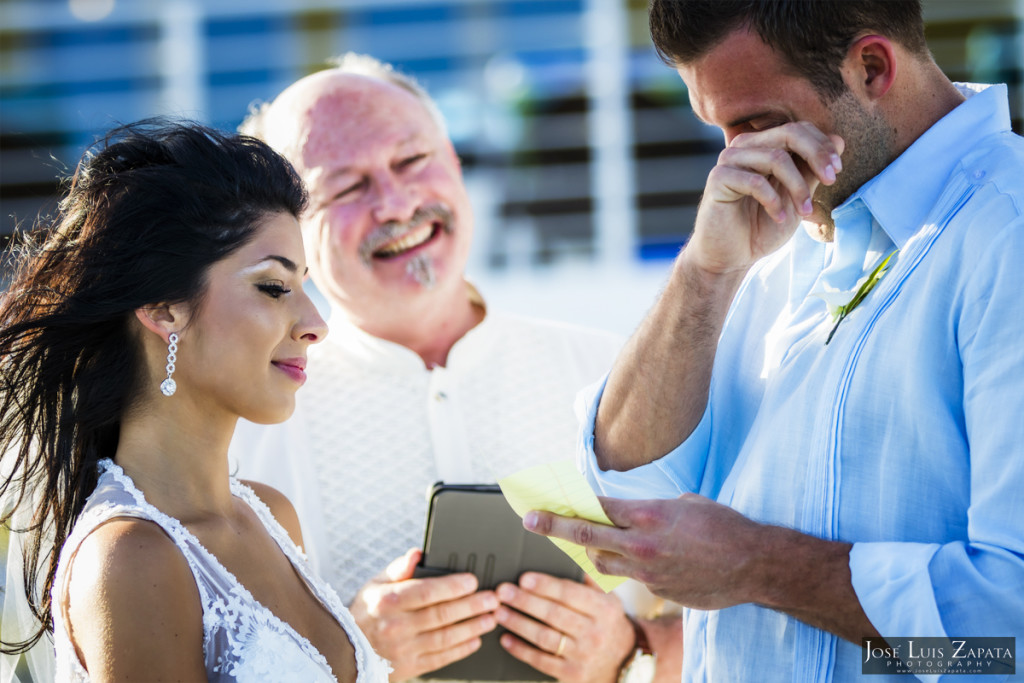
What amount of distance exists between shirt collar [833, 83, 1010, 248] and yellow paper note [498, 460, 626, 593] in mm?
675

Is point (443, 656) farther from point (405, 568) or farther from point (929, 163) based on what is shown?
point (929, 163)

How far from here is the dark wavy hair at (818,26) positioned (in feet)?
6.00

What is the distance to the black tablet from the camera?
2.46 meters

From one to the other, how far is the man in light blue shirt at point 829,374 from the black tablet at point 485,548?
1.45 ft

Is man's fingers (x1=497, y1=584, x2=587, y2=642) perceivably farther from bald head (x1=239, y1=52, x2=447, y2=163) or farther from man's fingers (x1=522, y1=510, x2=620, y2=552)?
bald head (x1=239, y1=52, x2=447, y2=163)

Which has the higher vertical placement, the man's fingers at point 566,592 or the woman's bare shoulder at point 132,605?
the man's fingers at point 566,592

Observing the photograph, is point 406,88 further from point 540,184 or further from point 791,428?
point 540,184

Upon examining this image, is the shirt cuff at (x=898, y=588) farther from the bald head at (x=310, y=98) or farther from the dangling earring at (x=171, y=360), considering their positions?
the bald head at (x=310, y=98)

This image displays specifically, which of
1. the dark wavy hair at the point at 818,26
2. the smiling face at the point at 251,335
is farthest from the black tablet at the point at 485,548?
the dark wavy hair at the point at 818,26

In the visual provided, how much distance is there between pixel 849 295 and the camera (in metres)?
1.85

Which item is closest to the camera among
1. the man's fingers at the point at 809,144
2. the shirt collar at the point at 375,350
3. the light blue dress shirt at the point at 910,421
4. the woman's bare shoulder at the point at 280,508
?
the light blue dress shirt at the point at 910,421

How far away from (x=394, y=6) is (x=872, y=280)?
1063cm

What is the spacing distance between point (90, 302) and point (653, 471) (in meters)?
1.09

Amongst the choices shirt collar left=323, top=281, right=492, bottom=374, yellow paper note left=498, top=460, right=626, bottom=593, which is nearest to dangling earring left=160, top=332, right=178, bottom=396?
yellow paper note left=498, top=460, right=626, bottom=593
